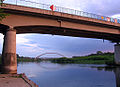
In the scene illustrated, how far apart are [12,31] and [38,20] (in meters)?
4.41

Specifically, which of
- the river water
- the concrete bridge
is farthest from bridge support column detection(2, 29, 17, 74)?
the river water

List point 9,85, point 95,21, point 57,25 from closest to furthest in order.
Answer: point 9,85
point 57,25
point 95,21

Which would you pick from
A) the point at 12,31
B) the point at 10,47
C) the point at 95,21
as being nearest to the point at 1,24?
the point at 12,31

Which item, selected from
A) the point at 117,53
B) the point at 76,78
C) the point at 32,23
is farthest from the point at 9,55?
the point at 117,53

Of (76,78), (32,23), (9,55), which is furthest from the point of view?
(76,78)

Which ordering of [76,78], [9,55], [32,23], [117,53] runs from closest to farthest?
[9,55] < [32,23] < [76,78] < [117,53]

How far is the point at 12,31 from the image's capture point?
60.3ft

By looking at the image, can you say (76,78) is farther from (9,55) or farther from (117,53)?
(117,53)

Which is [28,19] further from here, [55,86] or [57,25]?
[55,86]

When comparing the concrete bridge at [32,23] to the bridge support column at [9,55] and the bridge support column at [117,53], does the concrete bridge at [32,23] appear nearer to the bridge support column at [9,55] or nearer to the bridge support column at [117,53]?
the bridge support column at [9,55]

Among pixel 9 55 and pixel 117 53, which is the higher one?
pixel 9 55

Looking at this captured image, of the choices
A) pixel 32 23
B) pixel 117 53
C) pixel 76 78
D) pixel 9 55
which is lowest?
pixel 76 78

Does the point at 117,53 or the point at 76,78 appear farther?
the point at 117,53

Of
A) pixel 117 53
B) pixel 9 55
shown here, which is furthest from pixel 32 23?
pixel 117 53
